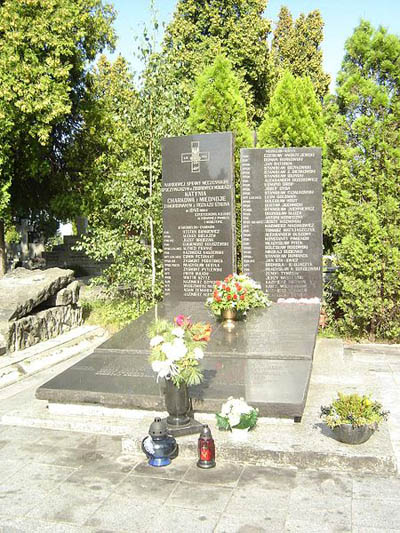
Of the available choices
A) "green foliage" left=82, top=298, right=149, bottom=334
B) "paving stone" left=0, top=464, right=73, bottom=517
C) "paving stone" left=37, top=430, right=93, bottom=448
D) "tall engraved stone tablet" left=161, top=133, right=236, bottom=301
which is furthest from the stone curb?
"paving stone" left=0, top=464, right=73, bottom=517

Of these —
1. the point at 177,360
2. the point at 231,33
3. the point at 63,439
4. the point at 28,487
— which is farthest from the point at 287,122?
the point at 231,33

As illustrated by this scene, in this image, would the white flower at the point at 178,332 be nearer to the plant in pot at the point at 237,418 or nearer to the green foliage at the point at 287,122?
the plant in pot at the point at 237,418

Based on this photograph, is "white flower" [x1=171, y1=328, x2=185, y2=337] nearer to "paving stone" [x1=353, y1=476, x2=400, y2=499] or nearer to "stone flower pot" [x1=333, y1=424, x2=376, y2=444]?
"stone flower pot" [x1=333, y1=424, x2=376, y2=444]

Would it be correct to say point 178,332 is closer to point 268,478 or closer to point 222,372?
point 268,478

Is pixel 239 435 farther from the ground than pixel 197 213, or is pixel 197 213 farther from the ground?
pixel 197 213

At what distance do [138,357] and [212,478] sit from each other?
2.87m

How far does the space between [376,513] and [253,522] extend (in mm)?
914

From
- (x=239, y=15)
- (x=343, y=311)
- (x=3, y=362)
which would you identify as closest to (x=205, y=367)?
(x=3, y=362)

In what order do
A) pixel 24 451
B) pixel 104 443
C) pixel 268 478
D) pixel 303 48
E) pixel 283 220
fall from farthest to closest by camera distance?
pixel 303 48 → pixel 283 220 → pixel 104 443 → pixel 24 451 → pixel 268 478

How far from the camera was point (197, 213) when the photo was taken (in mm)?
11094

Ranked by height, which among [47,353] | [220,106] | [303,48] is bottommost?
[47,353]

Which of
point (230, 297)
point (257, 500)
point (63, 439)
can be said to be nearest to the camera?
point (257, 500)

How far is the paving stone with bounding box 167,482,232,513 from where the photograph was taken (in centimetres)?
441

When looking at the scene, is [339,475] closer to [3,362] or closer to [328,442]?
[328,442]
